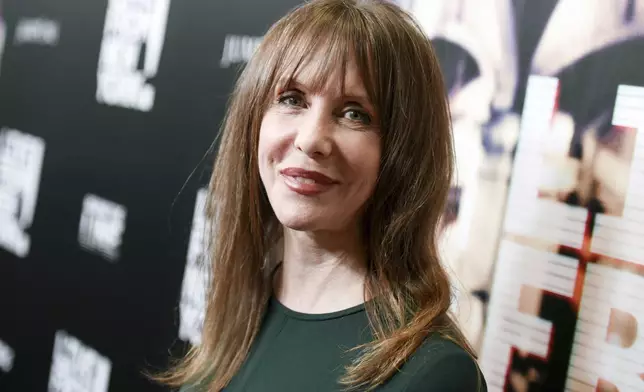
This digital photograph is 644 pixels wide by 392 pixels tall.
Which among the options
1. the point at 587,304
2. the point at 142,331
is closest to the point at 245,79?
the point at 587,304

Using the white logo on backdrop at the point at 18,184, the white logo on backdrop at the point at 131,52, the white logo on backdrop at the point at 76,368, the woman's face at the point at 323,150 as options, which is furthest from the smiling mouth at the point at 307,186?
the white logo on backdrop at the point at 18,184

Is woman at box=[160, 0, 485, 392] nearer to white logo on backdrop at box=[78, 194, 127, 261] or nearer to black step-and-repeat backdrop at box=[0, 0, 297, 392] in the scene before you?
black step-and-repeat backdrop at box=[0, 0, 297, 392]

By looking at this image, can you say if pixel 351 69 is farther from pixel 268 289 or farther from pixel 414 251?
pixel 268 289

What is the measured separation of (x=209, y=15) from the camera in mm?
1738

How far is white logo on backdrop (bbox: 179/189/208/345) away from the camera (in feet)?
5.65

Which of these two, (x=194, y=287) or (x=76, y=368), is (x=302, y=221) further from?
(x=76, y=368)

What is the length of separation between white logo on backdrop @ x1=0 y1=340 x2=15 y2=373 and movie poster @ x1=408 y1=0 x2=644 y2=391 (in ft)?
6.33

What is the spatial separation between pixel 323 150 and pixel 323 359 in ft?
1.06

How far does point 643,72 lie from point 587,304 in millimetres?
388

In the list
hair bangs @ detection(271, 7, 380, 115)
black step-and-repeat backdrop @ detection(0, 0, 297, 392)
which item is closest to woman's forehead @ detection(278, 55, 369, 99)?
hair bangs @ detection(271, 7, 380, 115)

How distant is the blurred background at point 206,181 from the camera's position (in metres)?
1.01

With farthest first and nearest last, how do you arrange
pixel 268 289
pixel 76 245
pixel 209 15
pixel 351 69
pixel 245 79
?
1. pixel 76 245
2. pixel 209 15
3. pixel 268 289
4. pixel 245 79
5. pixel 351 69

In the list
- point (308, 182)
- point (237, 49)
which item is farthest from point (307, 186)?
point (237, 49)

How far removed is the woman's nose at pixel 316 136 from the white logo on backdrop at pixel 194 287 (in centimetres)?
86
